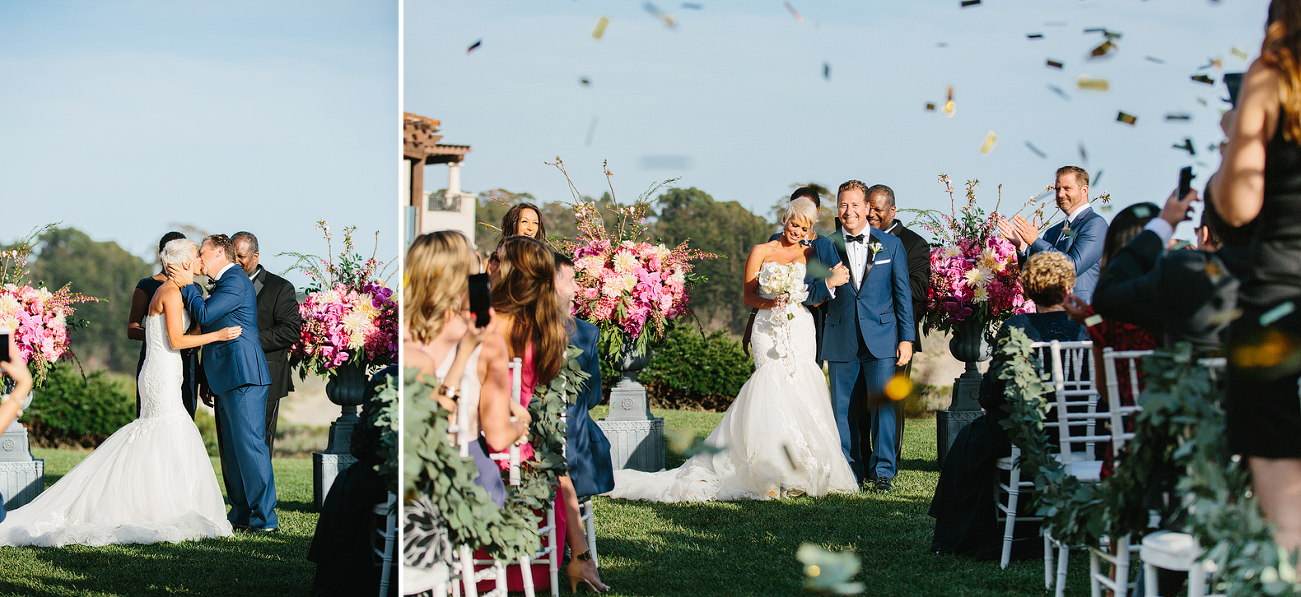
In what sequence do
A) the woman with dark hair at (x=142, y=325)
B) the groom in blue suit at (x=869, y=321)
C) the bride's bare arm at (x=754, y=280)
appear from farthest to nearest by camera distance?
the bride's bare arm at (x=754, y=280)
the groom in blue suit at (x=869, y=321)
the woman with dark hair at (x=142, y=325)

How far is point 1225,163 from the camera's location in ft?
7.03

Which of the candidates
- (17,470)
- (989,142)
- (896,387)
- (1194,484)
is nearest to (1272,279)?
(1194,484)

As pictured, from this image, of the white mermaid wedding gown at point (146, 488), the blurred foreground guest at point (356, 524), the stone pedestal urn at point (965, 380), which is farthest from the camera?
the stone pedestal urn at point (965, 380)

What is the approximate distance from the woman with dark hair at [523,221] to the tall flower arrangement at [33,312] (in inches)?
105

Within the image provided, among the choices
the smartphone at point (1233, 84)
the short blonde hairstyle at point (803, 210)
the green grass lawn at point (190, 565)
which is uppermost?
the short blonde hairstyle at point (803, 210)

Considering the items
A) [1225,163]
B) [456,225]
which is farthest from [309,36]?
[1225,163]

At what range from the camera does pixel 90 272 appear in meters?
6.55

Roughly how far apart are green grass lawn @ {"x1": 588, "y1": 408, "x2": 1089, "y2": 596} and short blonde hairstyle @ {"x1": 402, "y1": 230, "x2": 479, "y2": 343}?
71.0 inches

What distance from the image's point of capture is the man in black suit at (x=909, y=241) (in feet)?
21.5

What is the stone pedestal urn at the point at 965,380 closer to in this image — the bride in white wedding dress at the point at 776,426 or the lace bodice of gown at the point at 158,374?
the bride in white wedding dress at the point at 776,426

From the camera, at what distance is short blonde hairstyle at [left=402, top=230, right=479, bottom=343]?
2492 mm

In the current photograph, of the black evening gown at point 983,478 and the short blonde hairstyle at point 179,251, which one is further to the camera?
the short blonde hairstyle at point 179,251

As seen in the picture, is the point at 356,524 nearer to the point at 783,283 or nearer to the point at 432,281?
the point at 432,281

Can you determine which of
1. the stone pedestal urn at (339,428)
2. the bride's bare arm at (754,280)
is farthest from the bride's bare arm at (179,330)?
the bride's bare arm at (754,280)
